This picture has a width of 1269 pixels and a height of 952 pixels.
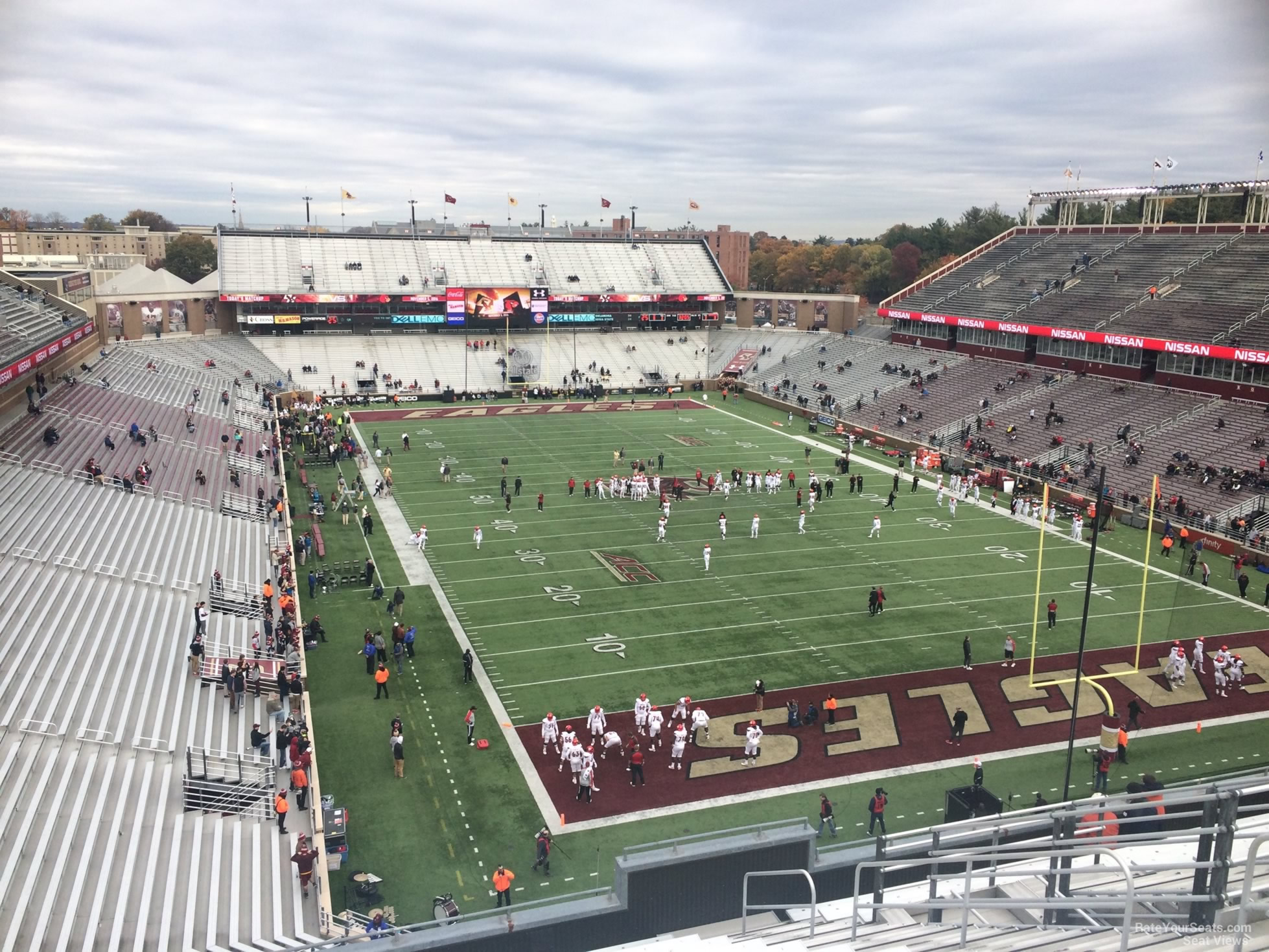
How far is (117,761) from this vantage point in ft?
46.5

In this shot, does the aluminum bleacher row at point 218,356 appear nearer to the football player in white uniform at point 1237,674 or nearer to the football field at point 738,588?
the football field at point 738,588

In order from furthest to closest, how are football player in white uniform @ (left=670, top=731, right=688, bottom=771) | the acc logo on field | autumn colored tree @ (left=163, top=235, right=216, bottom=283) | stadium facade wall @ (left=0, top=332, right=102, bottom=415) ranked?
autumn colored tree @ (left=163, top=235, right=216, bottom=283) < stadium facade wall @ (left=0, top=332, right=102, bottom=415) < the acc logo on field < football player in white uniform @ (left=670, top=731, right=688, bottom=771)

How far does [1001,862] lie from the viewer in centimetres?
866

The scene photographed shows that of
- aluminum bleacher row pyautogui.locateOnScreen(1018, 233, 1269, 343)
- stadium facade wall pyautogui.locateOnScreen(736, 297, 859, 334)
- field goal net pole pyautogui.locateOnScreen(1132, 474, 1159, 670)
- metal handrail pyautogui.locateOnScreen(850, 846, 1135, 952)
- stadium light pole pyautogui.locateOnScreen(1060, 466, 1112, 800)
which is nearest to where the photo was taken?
metal handrail pyautogui.locateOnScreen(850, 846, 1135, 952)

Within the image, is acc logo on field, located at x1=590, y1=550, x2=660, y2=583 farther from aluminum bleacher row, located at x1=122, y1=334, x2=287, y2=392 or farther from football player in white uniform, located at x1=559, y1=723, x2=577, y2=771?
aluminum bleacher row, located at x1=122, y1=334, x2=287, y2=392

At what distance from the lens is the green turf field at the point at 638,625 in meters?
14.8

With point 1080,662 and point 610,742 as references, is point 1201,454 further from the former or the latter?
point 610,742

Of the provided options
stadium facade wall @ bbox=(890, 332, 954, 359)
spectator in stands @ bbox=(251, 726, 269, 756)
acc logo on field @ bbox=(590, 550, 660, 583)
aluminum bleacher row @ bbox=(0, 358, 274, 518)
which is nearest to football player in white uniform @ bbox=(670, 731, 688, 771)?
spectator in stands @ bbox=(251, 726, 269, 756)

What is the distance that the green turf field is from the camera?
14.8 metres

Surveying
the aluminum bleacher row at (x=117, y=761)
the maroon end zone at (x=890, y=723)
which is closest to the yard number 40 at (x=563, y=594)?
the maroon end zone at (x=890, y=723)

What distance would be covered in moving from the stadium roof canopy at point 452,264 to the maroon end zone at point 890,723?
178 ft

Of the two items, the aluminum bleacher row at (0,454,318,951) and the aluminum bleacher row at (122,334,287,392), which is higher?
the aluminum bleacher row at (122,334,287,392)

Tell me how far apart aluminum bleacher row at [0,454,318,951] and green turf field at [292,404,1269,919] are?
1656mm

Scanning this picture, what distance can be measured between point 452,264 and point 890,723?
60.6 metres
